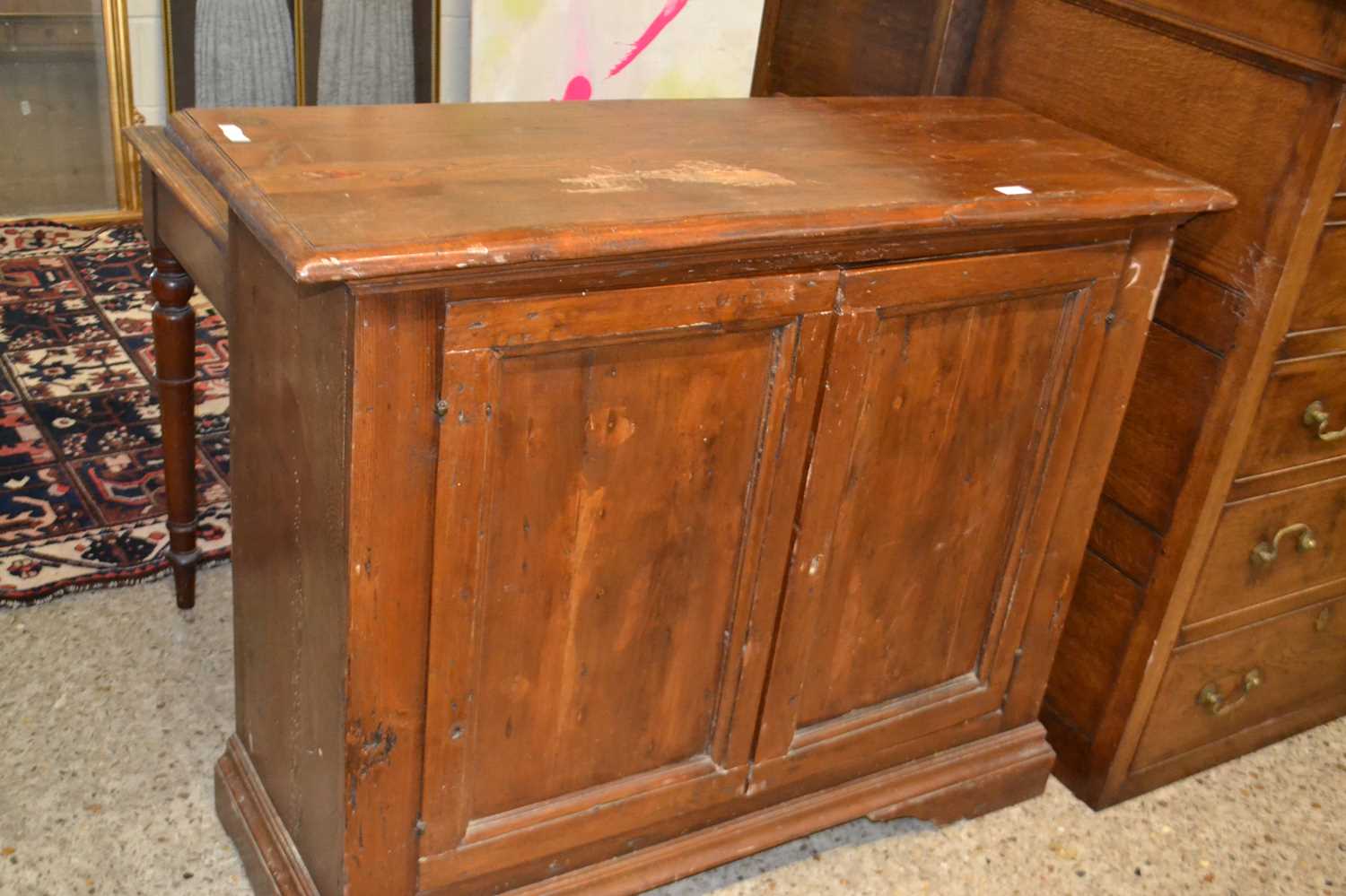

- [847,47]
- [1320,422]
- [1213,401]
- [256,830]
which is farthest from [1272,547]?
[256,830]

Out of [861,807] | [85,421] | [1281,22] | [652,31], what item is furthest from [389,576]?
[652,31]

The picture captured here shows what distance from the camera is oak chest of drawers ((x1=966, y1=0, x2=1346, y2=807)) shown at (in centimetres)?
169

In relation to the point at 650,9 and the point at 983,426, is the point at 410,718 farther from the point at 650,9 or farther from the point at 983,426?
the point at 650,9

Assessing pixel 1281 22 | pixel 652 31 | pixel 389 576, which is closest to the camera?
pixel 389 576

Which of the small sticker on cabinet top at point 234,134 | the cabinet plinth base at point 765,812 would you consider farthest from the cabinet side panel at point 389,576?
the small sticker on cabinet top at point 234,134

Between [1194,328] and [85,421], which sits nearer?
[1194,328]

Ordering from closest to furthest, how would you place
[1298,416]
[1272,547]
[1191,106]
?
[1191,106], [1298,416], [1272,547]

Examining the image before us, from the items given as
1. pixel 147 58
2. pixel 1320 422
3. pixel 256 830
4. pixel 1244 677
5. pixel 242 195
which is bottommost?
pixel 256 830

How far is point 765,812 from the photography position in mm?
1850

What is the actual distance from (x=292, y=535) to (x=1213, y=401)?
1171 millimetres

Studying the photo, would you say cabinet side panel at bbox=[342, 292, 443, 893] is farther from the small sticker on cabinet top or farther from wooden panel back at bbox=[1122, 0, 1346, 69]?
wooden panel back at bbox=[1122, 0, 1346, 69]

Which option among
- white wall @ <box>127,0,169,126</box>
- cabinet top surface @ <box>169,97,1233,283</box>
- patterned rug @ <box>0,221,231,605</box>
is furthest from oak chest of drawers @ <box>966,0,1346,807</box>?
white wall @ <box>127,0,169,126</box>

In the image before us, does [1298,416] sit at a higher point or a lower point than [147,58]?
higher

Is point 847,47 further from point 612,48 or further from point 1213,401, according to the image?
point 612,48
